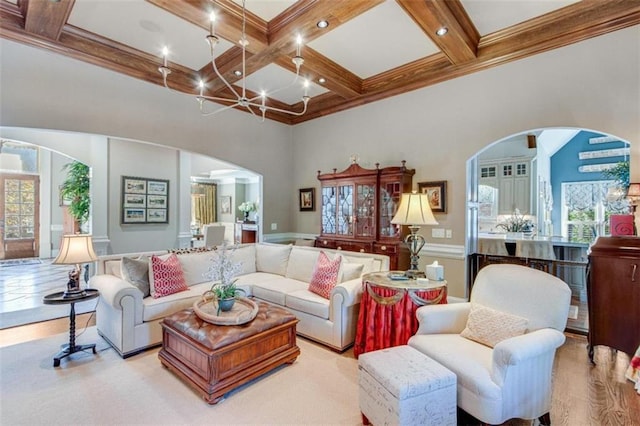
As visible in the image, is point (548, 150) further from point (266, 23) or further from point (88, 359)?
point (88, 359)

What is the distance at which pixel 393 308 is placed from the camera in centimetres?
274

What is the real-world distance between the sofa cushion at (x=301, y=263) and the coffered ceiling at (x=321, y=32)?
2533 mm

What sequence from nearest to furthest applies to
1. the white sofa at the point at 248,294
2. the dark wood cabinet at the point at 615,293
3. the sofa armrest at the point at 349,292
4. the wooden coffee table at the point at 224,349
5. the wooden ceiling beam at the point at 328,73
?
the wooden coffee table at the point at 224,349, the dark wood cabinet at the point at 615,293, the white sofa at the point at 248,294, the sofa armrest at the point at 349,292, the wooden ceiling beam at the point at 328,73

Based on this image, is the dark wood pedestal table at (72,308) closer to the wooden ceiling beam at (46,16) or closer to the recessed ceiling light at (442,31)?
the wooden ceiling beam at (46,16)

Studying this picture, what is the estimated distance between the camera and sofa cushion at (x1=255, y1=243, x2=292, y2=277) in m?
4.48

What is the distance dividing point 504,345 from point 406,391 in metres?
0.65

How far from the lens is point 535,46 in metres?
3.54

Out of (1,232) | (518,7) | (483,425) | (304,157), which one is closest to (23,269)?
(1,232)

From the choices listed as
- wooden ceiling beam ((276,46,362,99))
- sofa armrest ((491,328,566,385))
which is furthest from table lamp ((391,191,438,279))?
wooden ceiling beam ((276,46,362,99))

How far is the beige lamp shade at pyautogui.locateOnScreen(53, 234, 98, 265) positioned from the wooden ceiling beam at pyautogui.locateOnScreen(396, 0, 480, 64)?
376 centimetres

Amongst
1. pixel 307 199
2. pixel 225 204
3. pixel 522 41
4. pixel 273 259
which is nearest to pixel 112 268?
pixel 273 259

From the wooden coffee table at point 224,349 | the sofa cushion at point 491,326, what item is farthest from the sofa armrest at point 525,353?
the wooden coffee table at point 224,349

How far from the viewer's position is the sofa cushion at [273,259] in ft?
14.7

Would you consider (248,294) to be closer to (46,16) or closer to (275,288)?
(275,288)
